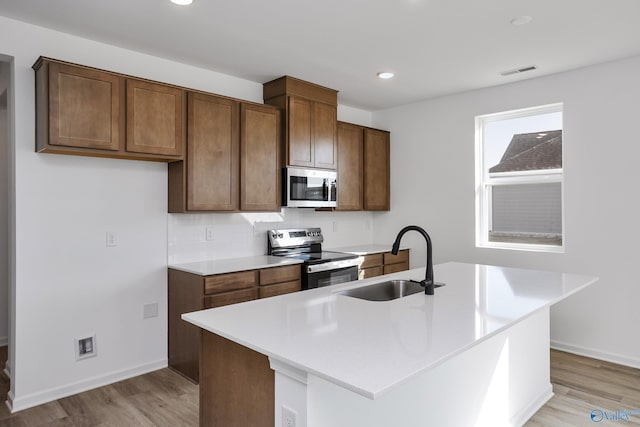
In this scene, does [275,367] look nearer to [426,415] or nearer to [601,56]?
[426,415]

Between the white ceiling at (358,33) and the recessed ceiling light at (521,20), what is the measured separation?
0.04 m

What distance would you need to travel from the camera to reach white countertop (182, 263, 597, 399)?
1.21 metres

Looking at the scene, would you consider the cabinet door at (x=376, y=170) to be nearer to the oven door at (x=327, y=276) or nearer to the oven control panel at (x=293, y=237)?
the oven control panel at (x=293, y=237)

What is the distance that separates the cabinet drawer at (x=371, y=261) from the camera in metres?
4.37

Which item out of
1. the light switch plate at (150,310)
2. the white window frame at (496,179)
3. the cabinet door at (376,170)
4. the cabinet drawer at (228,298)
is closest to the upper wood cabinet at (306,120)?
the cabinet door at (376,170)

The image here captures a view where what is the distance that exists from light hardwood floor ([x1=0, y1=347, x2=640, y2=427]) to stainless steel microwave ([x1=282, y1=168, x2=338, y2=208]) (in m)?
1.79

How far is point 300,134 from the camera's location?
4.02 meters

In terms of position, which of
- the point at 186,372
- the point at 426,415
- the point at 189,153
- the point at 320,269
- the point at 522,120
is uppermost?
the point at 522,120

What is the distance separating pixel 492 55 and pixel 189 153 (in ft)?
8.33

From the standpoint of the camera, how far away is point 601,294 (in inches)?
143

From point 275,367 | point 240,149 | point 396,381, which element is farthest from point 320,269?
point 396,381

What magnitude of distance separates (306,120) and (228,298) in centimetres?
186

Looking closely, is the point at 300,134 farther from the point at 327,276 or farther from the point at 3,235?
the point at 3,235

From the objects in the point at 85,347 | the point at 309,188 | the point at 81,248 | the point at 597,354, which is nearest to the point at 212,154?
the point at 309,188
